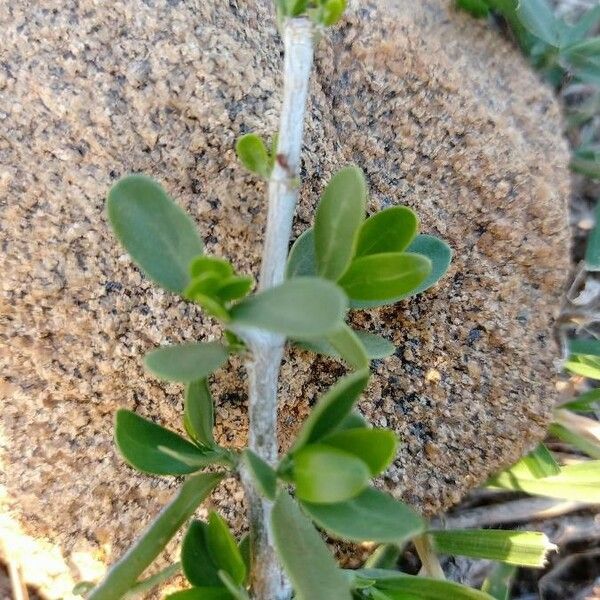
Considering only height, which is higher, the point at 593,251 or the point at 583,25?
the point at 583,25

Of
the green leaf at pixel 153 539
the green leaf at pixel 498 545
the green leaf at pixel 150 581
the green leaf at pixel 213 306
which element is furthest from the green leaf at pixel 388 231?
the green leaf at pixel 498 545

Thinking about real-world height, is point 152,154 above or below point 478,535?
above

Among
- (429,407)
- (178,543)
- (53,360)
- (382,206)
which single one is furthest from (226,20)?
(178,543)

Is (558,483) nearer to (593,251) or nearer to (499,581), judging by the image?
(499,581)

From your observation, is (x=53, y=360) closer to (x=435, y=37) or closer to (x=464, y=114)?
(x=464, y=114)

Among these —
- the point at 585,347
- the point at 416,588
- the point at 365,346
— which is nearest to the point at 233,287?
the point at 365,346

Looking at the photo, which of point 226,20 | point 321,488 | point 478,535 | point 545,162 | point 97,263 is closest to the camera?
point 321,488
